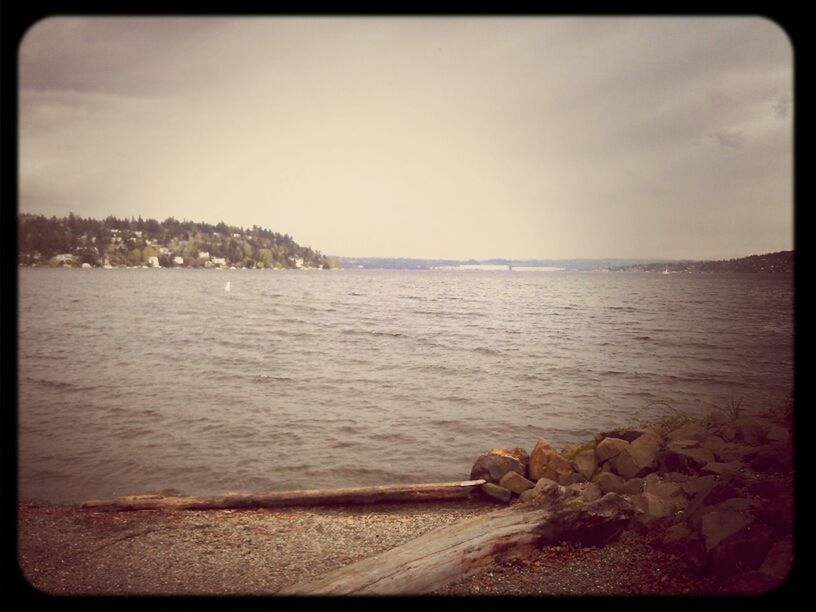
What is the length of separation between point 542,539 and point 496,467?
2.14 meters

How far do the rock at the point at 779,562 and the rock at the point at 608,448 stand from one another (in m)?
2.85

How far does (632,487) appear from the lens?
5.46 m

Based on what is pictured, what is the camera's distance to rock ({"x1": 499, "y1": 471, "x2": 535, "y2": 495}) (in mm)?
6352

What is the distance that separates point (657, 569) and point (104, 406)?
38.7 ft

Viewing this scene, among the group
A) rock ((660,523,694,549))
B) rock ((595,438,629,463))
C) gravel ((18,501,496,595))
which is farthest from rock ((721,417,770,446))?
gravel ((18,501,496,595))

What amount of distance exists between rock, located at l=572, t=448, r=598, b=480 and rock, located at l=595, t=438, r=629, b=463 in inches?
3.3

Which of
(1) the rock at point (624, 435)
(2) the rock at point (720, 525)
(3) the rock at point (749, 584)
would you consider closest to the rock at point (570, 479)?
(1) the rock at point (624, 435)

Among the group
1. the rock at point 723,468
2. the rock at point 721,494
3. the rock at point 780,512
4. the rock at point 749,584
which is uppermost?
the rock at point 780,512

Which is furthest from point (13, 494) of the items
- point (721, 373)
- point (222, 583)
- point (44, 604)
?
point (721, 373)

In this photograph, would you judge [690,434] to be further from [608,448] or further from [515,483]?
[515,483]

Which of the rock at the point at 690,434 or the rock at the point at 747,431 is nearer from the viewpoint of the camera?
the rock at the point at 747,431

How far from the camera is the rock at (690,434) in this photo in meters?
6.32

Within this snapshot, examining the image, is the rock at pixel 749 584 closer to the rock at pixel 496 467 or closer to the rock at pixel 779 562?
the rock at pixel 779 562

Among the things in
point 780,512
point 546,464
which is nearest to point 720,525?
point 780,512
